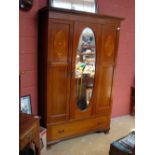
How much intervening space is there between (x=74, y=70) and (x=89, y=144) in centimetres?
106

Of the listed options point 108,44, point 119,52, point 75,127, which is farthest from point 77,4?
point 75,127

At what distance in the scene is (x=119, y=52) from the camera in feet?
11.3

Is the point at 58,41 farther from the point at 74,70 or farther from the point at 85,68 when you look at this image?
the point at 85,68

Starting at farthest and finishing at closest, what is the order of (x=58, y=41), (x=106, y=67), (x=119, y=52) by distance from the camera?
1. (x=119, y=52)
2. (x=106, y=67)
3. (x=58, y=41)

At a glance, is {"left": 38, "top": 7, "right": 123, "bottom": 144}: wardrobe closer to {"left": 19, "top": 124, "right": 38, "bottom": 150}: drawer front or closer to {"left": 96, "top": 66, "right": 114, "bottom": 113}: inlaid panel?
{"left": 96, "top": 66, "right": 114, "bottom": 113}: inlaid panel

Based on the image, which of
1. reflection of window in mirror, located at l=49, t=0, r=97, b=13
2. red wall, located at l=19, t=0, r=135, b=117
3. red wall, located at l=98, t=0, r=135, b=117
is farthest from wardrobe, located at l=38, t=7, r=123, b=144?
red wall, located at l=98, t=0, r=135, b=117

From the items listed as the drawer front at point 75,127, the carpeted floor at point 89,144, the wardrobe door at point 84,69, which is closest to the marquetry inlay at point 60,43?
the wardrobe door at point 84,69

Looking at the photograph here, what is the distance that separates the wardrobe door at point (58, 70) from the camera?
7.67 feet

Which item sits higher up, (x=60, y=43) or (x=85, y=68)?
(x=60, y=43)

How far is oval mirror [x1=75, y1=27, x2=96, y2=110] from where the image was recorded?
259 cm

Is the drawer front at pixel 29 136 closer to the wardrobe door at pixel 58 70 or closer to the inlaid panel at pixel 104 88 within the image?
the wardrobe door at pixel 58 70
